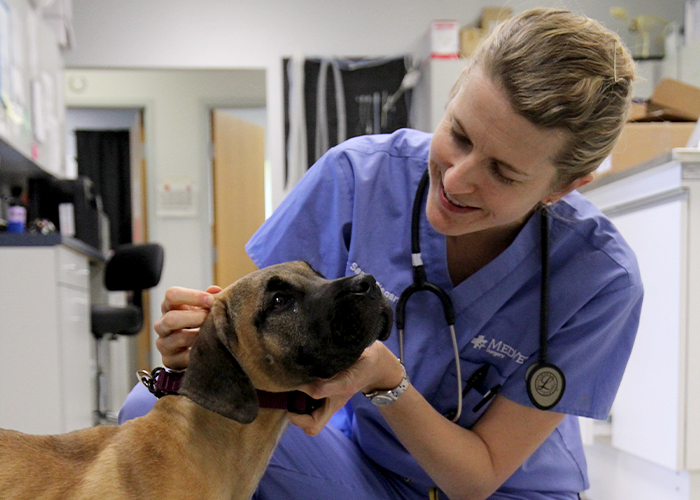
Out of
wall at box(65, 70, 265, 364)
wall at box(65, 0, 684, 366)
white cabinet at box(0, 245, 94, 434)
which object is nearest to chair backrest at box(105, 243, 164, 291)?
white cabinet at box(0, 245, 94, 434)

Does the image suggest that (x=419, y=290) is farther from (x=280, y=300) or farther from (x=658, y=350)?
(x=658, y=350)

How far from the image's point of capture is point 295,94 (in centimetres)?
451

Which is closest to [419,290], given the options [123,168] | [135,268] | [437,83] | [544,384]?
[544,384]

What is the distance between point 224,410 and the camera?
3.19 feet

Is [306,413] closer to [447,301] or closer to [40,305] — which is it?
[447,301]

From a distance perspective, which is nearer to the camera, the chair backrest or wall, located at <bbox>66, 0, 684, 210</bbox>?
the chair backrest

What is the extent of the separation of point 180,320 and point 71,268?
198 centimetres

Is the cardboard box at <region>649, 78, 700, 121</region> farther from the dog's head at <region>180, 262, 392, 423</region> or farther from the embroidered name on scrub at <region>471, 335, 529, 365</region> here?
the dog's head at <region>180, 262, 392, 423</region>

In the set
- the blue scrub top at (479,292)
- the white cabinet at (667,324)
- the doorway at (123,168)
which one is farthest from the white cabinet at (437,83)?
the blue scrub top at (479,292)

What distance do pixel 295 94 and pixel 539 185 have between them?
3590 mm

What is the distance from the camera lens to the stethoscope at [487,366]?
1238 millimetres

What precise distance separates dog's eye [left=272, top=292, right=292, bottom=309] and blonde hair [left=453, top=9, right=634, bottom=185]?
520mm

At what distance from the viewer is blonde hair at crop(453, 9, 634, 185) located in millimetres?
1052

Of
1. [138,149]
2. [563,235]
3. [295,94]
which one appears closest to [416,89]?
[295,94]
